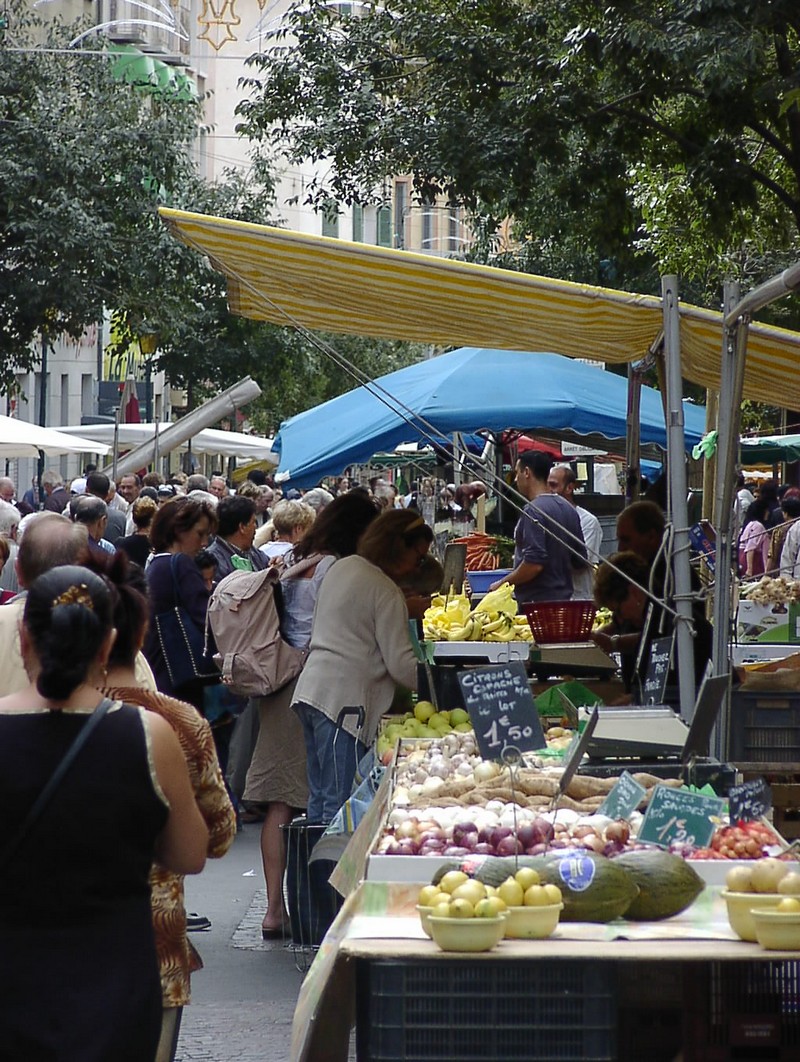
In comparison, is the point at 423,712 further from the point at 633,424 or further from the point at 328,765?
the point at 633,424

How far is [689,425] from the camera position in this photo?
46.6ft

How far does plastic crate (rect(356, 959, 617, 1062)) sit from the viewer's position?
380 centimetres

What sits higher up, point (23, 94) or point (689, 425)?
point (23, 94)

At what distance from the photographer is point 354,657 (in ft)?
24.5

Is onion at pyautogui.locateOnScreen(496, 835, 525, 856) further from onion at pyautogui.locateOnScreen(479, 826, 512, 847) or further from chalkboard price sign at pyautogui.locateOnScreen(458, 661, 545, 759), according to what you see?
chalkboard price sign at pyautogui.locateOnScreen(458, 661, 545, 759)

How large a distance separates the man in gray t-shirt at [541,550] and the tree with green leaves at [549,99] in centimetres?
213

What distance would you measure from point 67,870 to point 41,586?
587 millimetres

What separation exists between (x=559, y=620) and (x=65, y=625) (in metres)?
5.49

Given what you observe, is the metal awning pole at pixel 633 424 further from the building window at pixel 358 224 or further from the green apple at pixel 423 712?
the building window at pixel 358 224

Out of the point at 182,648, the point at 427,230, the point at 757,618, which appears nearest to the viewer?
the point at 182,648

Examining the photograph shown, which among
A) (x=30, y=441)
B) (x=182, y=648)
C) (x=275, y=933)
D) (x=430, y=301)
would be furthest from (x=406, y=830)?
(x=30, y=441)

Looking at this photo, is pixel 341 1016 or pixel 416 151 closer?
pixel 341 1016

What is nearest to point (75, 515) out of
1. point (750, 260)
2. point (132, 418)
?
point (750, 260)

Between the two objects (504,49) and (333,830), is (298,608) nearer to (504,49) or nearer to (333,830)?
(333,830)
